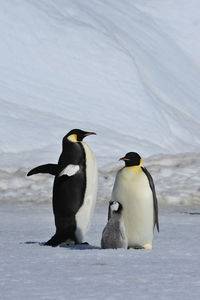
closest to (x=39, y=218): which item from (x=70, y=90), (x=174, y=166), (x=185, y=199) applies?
(x=185, y=199)

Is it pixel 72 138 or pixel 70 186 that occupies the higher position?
pixel 72 138

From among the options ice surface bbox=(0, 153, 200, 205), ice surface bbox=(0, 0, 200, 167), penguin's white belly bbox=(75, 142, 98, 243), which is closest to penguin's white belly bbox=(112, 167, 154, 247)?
penguin's white belly bbox=(75, 142, 98, 243)

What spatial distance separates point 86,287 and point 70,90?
38.6ft

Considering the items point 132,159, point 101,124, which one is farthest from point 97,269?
point 101,124

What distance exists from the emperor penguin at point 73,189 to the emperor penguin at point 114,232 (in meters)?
0.41

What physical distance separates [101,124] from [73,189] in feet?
30.0

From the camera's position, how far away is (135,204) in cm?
412

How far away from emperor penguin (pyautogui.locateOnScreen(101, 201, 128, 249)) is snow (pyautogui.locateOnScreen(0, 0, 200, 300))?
79 mm

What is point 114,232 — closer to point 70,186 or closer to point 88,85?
point 70,186

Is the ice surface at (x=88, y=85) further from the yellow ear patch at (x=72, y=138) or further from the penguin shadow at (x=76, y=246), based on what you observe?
the penguin shadow at (x=76, y=246)

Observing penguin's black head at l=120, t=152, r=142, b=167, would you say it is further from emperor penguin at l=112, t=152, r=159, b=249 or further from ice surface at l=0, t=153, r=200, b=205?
ice surface at l=0, t=153, r=200, b=205

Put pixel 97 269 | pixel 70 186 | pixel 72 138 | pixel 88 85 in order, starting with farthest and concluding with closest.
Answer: pixel 88 85, pixel 72 138, pixel 70 186, pixel 97 269

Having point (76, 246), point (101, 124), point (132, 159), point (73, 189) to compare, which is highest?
point (132, 159)

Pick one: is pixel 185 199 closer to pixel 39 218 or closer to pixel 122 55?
pixel 39 218
